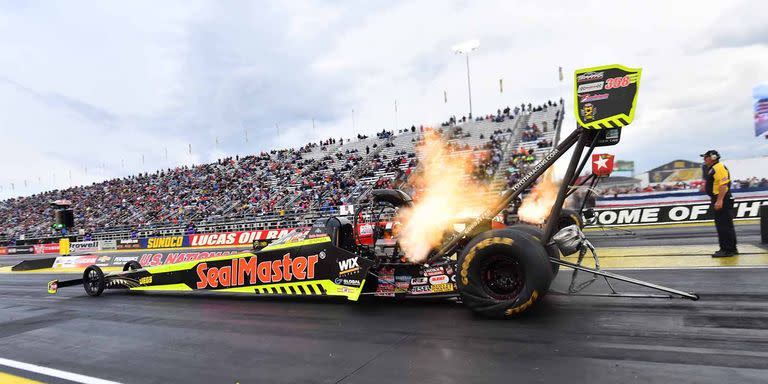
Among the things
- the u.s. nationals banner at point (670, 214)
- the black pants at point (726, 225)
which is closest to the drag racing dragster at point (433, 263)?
the black pants at point (726, 225)

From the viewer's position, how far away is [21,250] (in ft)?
111

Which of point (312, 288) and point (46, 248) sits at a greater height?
point (312, 288)

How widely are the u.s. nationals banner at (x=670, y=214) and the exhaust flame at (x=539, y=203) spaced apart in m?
3.50

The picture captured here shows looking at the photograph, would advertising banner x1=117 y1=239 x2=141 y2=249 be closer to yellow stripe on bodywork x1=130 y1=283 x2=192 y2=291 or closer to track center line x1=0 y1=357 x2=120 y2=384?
yellow stripe on bodywork x1=130 y1=283 x2=192 y2=291

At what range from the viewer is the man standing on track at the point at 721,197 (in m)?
7.72

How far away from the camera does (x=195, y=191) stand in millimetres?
41250

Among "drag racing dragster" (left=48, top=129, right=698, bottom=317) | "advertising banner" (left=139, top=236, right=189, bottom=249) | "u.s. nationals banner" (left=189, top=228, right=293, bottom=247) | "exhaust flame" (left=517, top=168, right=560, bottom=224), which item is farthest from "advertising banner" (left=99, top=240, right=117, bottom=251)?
"exhaust flame" (left=517, top=168, right=560, bottom=224)

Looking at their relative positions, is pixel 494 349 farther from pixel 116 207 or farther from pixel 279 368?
pixel 116 207

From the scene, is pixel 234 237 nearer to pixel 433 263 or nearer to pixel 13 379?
pixel 13 379

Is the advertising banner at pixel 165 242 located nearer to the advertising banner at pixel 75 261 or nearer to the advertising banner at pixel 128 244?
the advertising banner at pixel 128 244

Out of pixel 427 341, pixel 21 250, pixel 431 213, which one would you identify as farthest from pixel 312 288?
pixel 21 250

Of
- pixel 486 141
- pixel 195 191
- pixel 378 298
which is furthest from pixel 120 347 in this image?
pixel 195 191

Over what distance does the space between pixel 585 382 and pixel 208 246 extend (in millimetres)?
24560

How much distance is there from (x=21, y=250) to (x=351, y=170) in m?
27.5
